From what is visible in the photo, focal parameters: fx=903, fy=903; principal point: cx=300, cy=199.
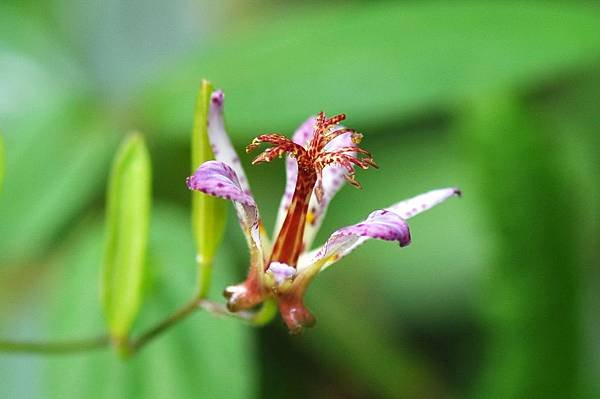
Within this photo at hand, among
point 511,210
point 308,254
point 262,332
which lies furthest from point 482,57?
point 308,254

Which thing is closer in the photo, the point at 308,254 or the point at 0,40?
the point at 308,254

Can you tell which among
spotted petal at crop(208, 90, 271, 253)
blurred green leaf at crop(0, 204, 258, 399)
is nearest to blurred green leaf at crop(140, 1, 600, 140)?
blurred green leaf at crop(0, 204, 258, 399)

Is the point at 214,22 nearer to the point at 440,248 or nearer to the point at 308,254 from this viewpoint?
the point at 440,248

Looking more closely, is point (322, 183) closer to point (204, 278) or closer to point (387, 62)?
point (204, 278)

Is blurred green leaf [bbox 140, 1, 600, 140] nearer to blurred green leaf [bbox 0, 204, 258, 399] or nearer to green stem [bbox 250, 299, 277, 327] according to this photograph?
blurred green leaf [bbox 0, 204, 258, 399]

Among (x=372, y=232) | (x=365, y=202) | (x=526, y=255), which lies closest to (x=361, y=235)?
(x=372, y=232)

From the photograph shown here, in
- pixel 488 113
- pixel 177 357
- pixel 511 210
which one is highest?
pixel 488 113

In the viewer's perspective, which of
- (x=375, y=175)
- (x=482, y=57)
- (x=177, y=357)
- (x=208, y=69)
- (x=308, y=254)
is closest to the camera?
(x=308, y=254)

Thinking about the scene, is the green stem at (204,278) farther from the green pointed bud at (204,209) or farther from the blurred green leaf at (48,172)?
the blurred green leaf at (48,172)
